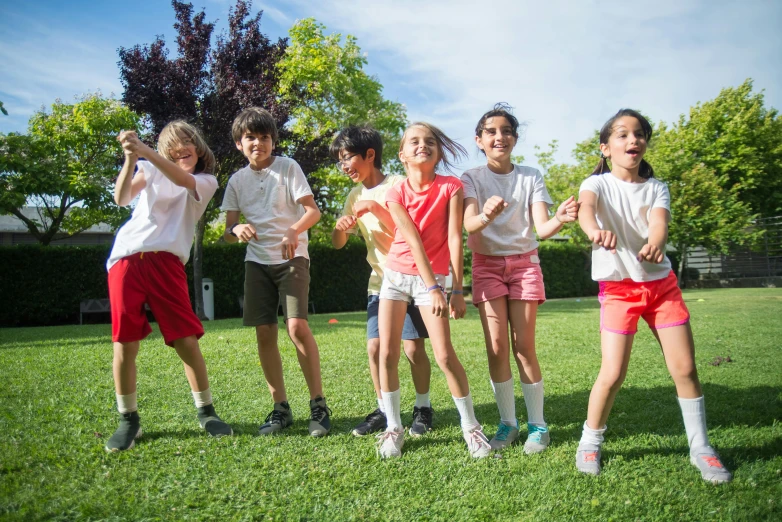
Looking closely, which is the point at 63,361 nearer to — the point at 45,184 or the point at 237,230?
the point at 237,230

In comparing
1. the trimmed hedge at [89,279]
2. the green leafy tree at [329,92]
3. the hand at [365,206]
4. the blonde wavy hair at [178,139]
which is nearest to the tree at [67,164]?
the trimmed hedge at [89,279]

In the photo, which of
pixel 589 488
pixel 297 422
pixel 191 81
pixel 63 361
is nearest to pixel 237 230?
pixel 297 422

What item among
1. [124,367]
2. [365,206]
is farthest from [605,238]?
[124,367]

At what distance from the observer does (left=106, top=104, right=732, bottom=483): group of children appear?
2.77 metres

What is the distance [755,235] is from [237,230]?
92.8 ft

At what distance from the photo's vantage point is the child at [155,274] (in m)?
3.13

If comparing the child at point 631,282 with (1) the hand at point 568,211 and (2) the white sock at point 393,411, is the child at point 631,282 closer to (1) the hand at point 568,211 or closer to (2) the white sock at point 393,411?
(1) the hand at point 568,211

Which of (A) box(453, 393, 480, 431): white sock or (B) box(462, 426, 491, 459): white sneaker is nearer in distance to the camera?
(B) box(462, 426, 491, 459): white sneaker

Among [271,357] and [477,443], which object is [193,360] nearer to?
[271,357]

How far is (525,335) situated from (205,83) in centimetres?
1407

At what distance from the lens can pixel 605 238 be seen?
2639 mm

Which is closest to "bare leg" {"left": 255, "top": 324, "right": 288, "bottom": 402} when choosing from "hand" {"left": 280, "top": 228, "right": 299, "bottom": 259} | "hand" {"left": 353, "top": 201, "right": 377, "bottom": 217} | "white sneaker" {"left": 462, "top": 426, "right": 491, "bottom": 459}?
"hand" {"left": 280, "top": 228, "right": 299, "bottom": 259}

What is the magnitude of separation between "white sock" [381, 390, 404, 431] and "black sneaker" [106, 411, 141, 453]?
1408mm

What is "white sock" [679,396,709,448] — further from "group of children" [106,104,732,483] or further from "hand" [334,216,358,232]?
"hand" [334,216,358,232]
